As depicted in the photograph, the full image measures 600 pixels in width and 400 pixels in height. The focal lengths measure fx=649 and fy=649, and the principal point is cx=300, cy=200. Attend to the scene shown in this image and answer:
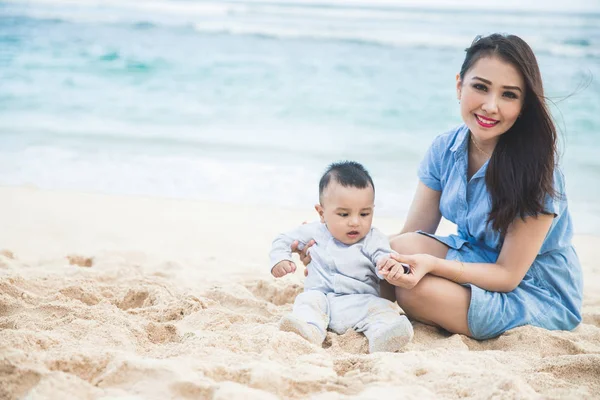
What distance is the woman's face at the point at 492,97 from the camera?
111 inches

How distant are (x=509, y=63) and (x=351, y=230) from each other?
1.01 m

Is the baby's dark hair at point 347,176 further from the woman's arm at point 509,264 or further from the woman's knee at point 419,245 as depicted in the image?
the woman's arm at point 509,264

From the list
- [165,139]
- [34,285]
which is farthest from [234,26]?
[34,285]

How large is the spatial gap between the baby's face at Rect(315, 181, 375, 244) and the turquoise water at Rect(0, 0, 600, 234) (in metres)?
1.16

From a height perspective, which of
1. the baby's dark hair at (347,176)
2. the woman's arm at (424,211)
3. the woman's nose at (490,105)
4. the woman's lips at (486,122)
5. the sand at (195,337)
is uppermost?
the woman's nose at (490,105)

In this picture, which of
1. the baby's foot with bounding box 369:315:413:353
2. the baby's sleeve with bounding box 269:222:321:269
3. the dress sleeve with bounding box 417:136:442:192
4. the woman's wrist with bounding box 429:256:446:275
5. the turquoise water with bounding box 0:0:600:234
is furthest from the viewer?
the turquoise water with bounding box 0:0:600:234

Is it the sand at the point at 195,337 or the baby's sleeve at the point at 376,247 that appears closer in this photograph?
the sand at the point at 195,337

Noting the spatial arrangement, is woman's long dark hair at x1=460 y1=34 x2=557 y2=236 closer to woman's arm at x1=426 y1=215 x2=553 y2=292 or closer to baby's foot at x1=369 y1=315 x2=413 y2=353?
woman's arm at x1=426 y1=215 x2=553 y2=292

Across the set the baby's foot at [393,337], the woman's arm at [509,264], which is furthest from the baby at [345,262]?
the woman's arm at [509,264]

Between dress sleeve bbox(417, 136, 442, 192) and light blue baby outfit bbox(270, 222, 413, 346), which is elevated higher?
dress sleeve bbox(417, 136, 442, 192)

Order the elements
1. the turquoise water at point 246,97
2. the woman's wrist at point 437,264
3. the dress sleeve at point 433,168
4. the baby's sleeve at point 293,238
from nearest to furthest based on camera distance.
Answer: the woman's wrist at point 437,264
the baby's sleeve at point 293,238
the dress sleeve at point 433,168
the turquoise water at point 246,97

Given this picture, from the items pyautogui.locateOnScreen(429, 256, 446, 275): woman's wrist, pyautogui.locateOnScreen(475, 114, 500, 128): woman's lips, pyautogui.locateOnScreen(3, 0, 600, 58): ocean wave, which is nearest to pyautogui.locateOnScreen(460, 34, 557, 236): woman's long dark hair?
pyautogui.locateOnScreen(475, 114, 500, 128): woman's lips

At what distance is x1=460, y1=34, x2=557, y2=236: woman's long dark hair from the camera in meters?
2.78

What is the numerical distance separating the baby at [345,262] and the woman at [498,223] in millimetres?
131
